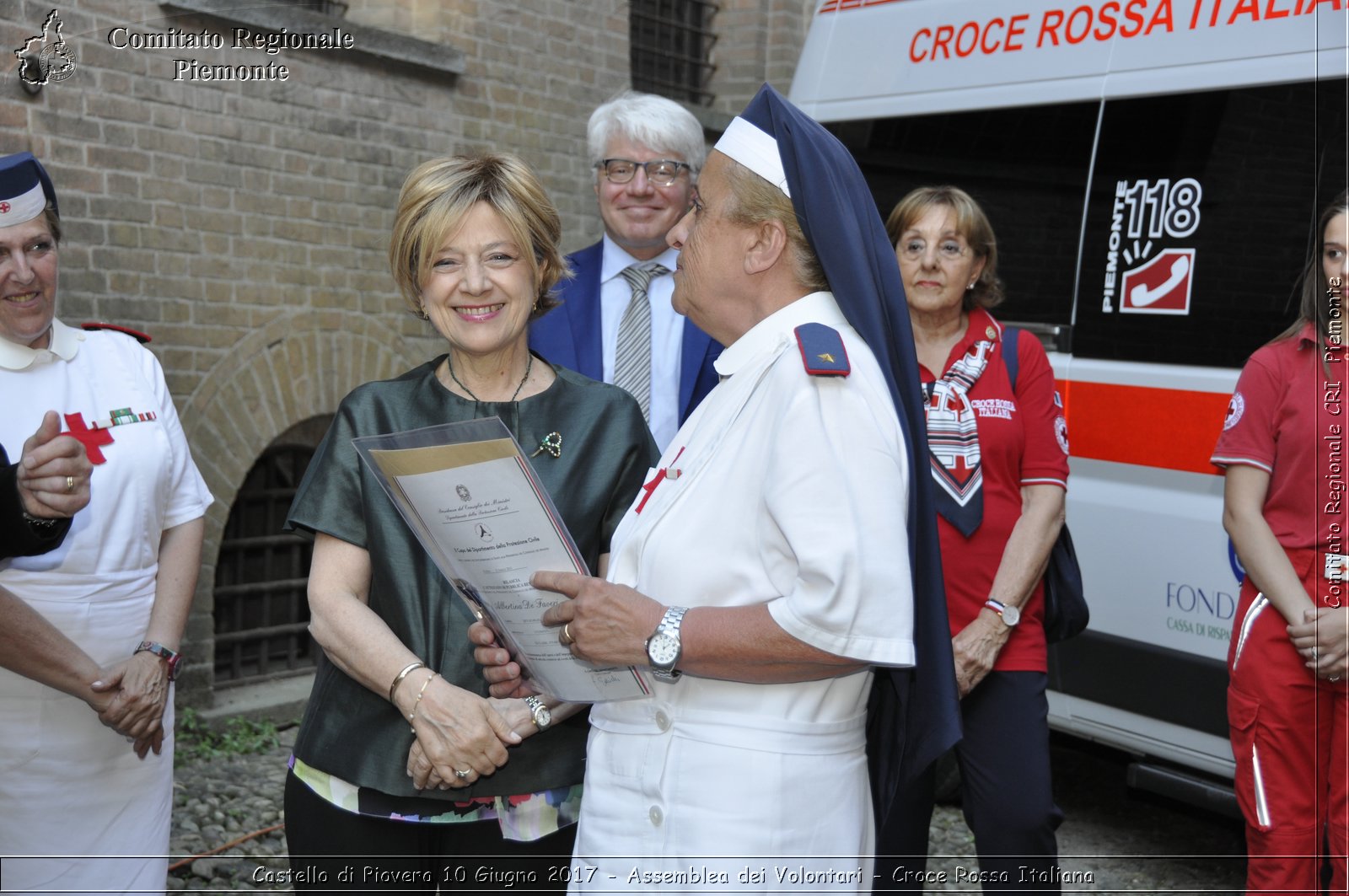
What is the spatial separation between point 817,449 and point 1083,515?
276cm

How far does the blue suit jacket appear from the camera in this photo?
11.3 feet

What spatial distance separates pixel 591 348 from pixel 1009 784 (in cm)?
157

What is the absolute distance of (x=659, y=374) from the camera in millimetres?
3523

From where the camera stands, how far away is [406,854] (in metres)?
2.40

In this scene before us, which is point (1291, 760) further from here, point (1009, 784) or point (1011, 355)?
point (1011, 355)

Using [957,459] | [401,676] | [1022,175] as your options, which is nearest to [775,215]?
[401,676]

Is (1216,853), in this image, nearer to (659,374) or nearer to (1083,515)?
(1083,515)

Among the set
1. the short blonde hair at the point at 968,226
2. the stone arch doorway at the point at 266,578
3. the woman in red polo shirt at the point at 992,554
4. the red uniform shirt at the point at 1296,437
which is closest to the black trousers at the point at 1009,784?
the woman in red polo shirt at the point at 992,554

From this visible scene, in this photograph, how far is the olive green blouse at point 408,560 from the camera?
235 cm

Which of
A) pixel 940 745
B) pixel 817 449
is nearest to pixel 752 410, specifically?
pixel 817 449

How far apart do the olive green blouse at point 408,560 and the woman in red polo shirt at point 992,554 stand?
120 cm

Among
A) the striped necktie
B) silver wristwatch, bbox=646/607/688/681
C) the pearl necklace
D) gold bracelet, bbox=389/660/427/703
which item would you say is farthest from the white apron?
silver wristwatch, bbox=646/607/688/681

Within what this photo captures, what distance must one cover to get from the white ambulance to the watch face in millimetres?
2535

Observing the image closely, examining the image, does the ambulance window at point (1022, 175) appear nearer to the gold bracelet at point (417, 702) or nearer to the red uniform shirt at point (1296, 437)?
the red uniform shirt at point (1296, 437)
